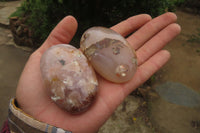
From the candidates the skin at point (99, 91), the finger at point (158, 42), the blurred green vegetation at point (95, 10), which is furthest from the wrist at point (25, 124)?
the blurred green vegetation at point (95, 10)

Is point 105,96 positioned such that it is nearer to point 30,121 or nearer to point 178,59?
point 30,121

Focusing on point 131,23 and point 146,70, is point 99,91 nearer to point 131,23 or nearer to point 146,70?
point 146,70

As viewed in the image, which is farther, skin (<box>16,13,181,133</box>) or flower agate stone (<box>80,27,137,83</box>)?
flower agate stone (<box>80,27,137,83</box>)

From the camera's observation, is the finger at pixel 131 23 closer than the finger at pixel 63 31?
No

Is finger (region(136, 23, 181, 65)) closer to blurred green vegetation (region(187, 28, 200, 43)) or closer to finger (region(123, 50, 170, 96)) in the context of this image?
finger (region(123, 50, 170, 96))

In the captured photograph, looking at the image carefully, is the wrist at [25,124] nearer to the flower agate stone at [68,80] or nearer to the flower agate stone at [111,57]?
the flower agate stone at [68,80]

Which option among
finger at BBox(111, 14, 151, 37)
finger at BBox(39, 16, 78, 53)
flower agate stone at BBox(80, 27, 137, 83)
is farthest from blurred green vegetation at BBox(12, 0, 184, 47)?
flower agate stone at BBox(80, 27, 137, 83)
